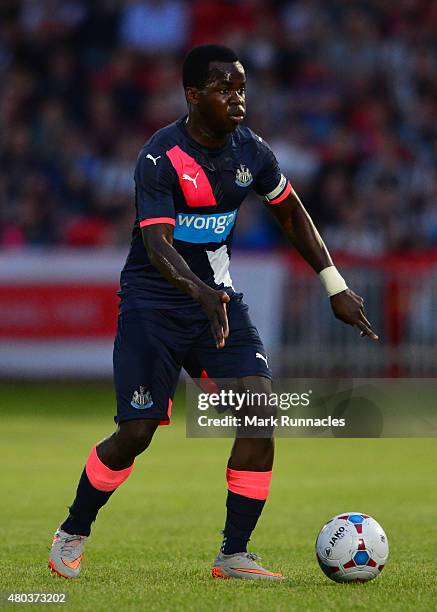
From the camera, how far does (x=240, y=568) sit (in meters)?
6.48

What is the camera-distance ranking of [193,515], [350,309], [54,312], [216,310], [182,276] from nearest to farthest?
[216,310] < [182,276] < [350,309] < [193,515] < [54,312]

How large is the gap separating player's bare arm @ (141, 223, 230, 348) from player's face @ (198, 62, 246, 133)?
59 centimetres

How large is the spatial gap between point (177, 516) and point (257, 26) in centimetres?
1280

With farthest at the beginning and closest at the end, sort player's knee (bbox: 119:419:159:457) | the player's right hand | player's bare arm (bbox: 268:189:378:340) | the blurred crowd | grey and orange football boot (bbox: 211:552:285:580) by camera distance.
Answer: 1. the blurred crowd
2. player's bare arm (bbox: 268:189:378:340)
3. grey and orange football boot (bbox: 211:552:285:580)
4. player's knee (bbox: 119:419:159:457)
5. the player's right hand

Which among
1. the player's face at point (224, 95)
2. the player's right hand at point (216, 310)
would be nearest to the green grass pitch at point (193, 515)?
the player's right hand at point (216, 310)

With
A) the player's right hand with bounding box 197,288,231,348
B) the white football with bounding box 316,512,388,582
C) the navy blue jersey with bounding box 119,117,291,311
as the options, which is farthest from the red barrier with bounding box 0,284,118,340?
the player's right hand with bounding box 197,288,231,348

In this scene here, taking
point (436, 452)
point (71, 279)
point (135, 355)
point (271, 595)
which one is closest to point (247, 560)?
point (271, 595)

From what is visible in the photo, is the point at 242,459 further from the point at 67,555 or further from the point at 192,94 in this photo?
the point at 192,94

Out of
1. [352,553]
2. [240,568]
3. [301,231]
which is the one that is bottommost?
[240,568]

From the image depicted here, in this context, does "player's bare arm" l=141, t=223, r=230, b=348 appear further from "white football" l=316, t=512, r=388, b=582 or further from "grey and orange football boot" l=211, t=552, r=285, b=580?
"grey and orange football boot" l=211, t=552, r=285, b=580

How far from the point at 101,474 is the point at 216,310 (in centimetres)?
116

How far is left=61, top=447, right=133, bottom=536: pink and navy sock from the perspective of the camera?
647cm

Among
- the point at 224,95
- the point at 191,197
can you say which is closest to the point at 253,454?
the point at 191,197

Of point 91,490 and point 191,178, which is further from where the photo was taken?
point 91,490
